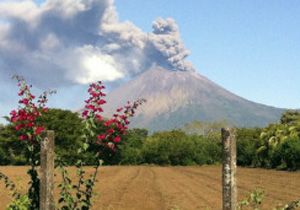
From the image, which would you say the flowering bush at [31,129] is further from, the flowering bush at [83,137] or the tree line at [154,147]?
the tree line at [154,147]

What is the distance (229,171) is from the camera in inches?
296

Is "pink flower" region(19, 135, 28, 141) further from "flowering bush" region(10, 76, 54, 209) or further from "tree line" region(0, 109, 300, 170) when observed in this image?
"tree line" region(0, 109, 300, 170)

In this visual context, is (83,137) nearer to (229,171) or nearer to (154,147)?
(229,171)

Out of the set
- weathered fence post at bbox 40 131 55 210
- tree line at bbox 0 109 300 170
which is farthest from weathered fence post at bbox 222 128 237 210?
tree line at bbox 0 109 300 170

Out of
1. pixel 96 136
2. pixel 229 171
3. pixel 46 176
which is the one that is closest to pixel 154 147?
pixel 96 136

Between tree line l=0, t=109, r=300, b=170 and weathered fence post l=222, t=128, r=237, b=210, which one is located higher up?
tree line l=0, t=109, r=300, b=170

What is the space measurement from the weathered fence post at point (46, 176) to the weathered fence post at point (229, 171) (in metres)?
2.57

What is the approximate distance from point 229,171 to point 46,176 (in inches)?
106

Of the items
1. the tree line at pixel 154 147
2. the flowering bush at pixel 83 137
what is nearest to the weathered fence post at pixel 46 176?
the flowering bush at pixel 83 137

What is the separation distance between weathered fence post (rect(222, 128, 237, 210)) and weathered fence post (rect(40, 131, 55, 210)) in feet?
8.43

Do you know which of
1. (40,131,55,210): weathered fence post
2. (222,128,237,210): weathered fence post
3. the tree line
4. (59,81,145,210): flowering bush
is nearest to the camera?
(222,128,237,210): weathered fence post

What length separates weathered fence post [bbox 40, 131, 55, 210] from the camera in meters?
8.35

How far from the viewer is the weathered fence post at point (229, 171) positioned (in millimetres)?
7441

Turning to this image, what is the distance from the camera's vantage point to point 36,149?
1024cm
